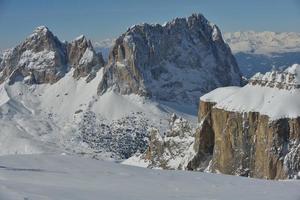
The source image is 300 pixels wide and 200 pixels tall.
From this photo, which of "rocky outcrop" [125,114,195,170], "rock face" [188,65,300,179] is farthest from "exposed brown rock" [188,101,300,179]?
"rocky outcrop" [125,114,195,170]

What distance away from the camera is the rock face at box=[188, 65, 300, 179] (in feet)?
282

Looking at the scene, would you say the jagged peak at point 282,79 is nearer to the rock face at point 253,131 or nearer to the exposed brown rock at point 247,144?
the rock face at point 253,131

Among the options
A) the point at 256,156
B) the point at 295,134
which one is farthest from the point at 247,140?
the point at 295,134

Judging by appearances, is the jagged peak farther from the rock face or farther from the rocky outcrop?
the rocky outcrop

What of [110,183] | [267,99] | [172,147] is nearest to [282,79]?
[267,99]

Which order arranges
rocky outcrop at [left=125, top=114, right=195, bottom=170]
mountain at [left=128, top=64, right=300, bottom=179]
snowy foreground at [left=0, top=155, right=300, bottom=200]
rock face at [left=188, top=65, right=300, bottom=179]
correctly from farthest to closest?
rocky outcrop at [left=125, top=114, right=195, bottom=170] < mountain at [left=128, top=64, right=300, bottom=179] < rock face at [left=188, top=65, right=300, bottom=179] < snowy foreground at [left=0, top=155, right=300, bottom=200]

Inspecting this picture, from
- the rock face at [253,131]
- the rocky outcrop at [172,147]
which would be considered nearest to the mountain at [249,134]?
the rock face at [253,131]

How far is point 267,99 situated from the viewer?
9500 centimetres

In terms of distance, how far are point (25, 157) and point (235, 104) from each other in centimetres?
6859

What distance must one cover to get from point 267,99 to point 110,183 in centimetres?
7297

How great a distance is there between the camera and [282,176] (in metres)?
82.8

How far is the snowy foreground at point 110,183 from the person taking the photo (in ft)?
70.1

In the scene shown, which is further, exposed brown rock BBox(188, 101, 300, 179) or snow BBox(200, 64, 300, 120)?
snow BBox(200, 64, 300, 120)

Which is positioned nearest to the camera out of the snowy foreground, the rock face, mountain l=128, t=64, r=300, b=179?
the snowy foreground
